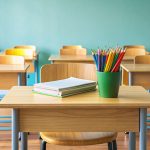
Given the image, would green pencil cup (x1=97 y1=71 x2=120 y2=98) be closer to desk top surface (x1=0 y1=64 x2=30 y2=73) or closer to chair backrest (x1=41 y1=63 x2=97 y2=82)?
chair backrest (x1=41 y1=63 x2=97 y2=82)

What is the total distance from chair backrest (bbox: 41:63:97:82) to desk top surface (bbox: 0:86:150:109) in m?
0.61

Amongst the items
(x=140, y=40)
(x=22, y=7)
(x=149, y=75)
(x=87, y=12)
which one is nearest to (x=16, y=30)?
(x=22, y=7)

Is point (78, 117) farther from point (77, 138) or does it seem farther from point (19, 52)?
point (19, 52)

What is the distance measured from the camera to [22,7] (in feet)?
20.0

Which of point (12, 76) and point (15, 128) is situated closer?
point (15, 128)

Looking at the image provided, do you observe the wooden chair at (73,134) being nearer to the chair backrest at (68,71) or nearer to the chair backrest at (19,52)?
the chair backrest at (68,71)

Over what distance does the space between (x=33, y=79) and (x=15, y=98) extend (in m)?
4.63

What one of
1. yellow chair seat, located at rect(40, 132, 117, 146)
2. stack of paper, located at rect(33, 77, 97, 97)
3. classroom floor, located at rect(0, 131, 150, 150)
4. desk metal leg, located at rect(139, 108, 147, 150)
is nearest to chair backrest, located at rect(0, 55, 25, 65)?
classroom floor, located at rect(0, 131, 150, 150)

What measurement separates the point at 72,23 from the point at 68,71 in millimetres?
3962

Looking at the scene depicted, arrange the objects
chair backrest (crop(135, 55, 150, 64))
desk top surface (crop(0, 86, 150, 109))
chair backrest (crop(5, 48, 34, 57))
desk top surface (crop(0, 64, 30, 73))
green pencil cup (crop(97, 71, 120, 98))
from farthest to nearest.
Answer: chair backrest (crop(5, 48, 34, 57)), chair backrest (crop(135, 55, 150, 64)), desk top surface (crop(0, 64, 30, 73)), green pencil cup (crop(97, 71, 120, 98)), desk top surface (crop(0, 86, 150, 109))

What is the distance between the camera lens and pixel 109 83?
5.27 ft

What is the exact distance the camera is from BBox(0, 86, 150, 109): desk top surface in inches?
58.5

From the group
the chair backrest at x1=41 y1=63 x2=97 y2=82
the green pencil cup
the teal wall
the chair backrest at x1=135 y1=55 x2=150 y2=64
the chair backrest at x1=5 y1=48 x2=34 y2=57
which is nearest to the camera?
the green pencil cup

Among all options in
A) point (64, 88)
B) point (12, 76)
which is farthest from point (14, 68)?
point (64, 88)
